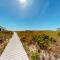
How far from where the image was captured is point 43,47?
39.6ft

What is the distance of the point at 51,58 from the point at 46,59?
0.32 m

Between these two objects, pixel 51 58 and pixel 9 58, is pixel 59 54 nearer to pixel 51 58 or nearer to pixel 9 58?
pixel 51 58

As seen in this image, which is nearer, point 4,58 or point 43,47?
point 4,58

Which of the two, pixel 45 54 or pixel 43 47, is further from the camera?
pixel 43 47

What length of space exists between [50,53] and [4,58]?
3.04 m

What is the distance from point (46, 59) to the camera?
9.86 meters

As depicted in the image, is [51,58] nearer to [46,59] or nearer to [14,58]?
[46,59]

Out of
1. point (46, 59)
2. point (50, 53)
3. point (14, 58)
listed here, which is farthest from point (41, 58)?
point (14, 58)

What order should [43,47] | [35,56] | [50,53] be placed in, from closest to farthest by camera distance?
[35,56], [50,53], [43,47]

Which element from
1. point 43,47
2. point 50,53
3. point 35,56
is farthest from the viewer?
point 43,47

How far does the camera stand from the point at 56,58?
A: 381 inches

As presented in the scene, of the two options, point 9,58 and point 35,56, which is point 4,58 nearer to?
point 9,58

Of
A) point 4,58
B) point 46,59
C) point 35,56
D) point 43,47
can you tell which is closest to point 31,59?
point 35,56

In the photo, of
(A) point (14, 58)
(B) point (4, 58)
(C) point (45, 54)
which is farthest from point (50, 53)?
(B) point (4, 58)
